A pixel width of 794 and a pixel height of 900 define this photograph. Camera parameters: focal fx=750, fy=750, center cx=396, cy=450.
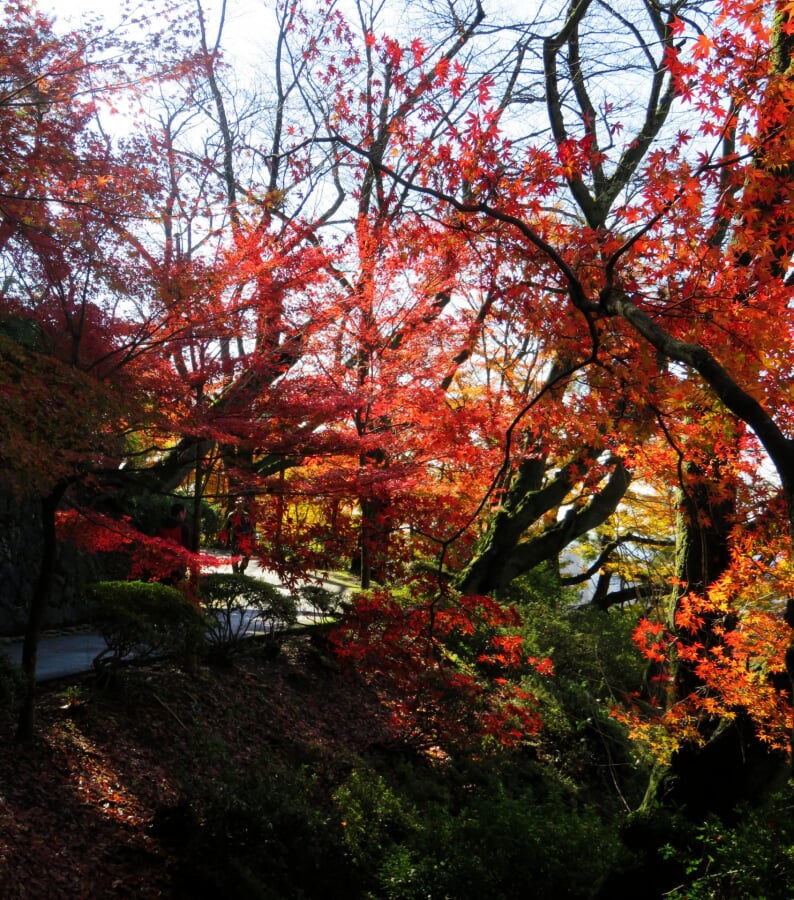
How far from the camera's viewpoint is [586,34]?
8227mm

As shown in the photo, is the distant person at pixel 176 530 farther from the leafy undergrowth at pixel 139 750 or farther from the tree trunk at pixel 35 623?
the tree trunk at pixel 35 623

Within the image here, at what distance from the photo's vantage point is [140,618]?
288 inches

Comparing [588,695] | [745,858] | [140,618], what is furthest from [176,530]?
[745,858]

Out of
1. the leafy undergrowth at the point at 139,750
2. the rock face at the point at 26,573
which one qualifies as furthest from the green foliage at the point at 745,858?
the rock face at the point at 26,573

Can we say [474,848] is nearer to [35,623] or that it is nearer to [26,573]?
[35,623]

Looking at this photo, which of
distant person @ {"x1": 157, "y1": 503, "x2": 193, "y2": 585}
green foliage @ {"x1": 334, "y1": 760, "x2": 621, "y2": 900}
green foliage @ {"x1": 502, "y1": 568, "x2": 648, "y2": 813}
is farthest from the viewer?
distant person @ {"x1": 157, "y1": 503, "x2": 193, "y2": 585}

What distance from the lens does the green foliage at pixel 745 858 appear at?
4188 mm

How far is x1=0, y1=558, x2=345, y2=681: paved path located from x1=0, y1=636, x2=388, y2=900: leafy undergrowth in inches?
15.2

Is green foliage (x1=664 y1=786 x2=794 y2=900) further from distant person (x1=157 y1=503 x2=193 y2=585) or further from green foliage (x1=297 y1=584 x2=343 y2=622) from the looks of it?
distant person (x1=157 y1=503 x2=193 y2=585)

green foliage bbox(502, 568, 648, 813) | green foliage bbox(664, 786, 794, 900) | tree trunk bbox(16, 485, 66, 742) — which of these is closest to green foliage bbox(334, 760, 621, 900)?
green foliage bbox(664, 786, 794, 900)

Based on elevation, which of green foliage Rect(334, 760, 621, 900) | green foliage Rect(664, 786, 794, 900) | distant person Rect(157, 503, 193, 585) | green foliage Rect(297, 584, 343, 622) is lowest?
green foliage Rect(334, 760, 621, 900)

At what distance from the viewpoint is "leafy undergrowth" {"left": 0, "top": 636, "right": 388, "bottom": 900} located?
17.4ft

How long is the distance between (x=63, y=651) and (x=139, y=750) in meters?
2.55

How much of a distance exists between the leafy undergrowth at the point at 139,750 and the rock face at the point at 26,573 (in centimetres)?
222
